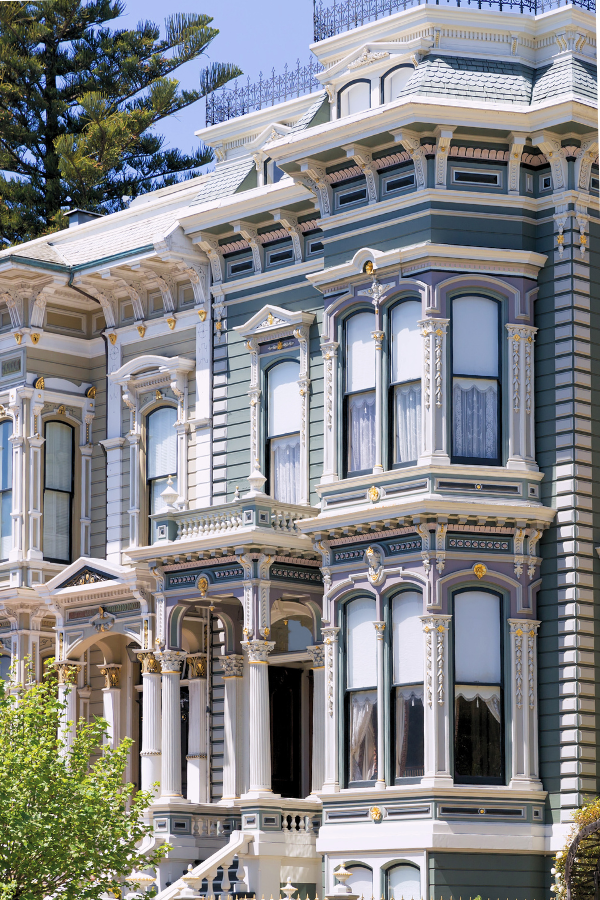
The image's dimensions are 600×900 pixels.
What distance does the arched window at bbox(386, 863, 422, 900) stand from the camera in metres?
26.9

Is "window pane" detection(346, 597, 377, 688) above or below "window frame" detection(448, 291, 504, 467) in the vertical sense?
below

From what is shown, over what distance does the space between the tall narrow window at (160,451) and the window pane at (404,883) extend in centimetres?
931

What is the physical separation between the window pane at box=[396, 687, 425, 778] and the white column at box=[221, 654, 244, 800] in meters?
4.47

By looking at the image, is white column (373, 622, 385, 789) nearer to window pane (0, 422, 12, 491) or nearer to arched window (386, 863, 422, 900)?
arched window (386, 863, 422, 900)

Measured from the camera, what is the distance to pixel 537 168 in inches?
1150

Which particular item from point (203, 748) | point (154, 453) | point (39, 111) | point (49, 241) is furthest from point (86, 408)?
point (39, 111)

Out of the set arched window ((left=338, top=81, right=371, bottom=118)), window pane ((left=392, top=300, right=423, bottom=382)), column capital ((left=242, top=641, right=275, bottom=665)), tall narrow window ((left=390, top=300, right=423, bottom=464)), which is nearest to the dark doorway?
column capital ((left=242, top=641, right=275, bottom=665))

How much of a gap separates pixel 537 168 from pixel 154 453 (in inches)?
369

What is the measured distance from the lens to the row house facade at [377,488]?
27.6 meters

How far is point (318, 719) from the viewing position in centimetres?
3070

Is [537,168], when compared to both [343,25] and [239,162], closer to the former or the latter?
[343,25]

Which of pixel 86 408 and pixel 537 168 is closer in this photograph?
pixel 537 168

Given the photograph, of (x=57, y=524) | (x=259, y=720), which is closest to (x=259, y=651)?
(x=259, y=720)

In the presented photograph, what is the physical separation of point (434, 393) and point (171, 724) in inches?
280
